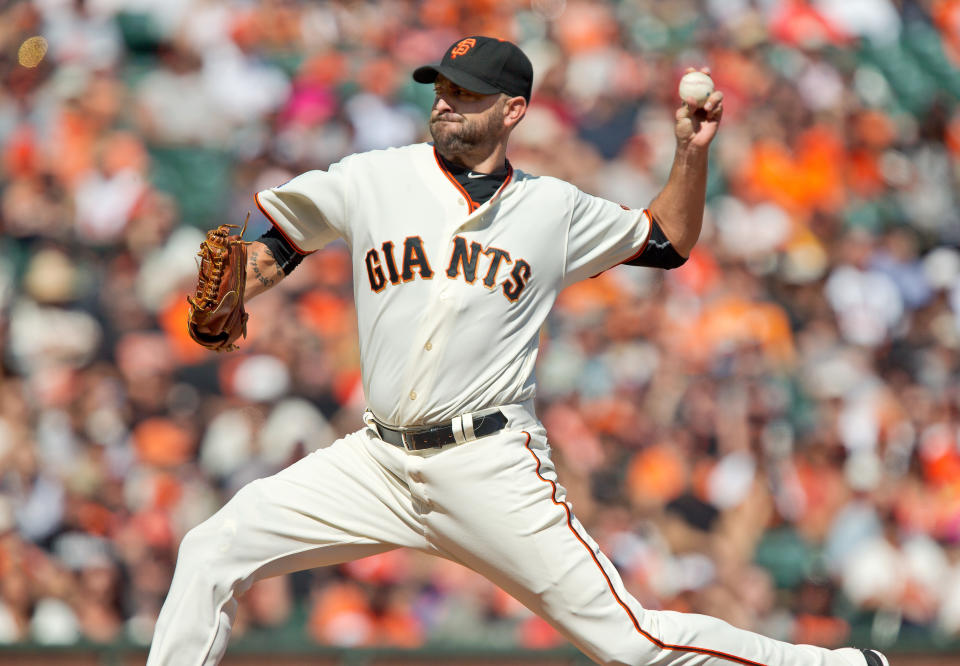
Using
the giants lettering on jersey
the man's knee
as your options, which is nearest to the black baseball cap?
the giants lettering on jersey

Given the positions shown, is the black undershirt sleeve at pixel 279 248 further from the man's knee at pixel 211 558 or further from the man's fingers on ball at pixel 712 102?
the man's fingers on ball at pixel 712 102

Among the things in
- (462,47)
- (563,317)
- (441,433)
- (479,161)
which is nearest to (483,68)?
(462,47)

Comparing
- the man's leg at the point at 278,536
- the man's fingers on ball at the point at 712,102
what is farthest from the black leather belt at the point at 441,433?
the man's fingers on ball at the point at 712,102

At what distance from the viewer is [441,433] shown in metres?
3.26

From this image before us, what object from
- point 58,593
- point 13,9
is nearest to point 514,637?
point 58,593

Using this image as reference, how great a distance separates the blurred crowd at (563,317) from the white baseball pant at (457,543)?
273cm

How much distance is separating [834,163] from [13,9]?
5935 millimetres

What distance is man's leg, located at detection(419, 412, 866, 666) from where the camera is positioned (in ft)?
10.4

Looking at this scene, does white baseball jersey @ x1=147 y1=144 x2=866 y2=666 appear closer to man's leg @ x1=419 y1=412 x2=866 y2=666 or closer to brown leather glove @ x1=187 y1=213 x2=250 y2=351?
man's leg @ x1=419 y1=412 x2=866 y2=666

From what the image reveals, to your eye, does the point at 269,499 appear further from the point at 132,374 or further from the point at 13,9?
the point at 13,9

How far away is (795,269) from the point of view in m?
8.39

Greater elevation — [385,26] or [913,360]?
[385,26]

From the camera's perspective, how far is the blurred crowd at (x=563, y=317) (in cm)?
651

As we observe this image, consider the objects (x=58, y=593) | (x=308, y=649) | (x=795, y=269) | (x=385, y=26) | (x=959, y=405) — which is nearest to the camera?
(x=308, y=649)
